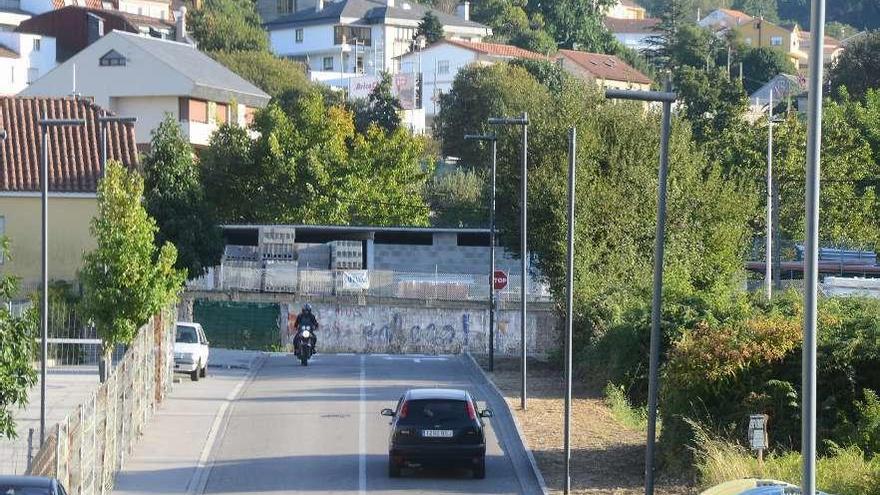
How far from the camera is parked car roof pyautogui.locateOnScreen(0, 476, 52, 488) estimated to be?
48.1ft

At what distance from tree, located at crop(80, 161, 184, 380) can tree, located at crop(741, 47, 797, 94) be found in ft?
349

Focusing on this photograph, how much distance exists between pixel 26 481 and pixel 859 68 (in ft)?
290

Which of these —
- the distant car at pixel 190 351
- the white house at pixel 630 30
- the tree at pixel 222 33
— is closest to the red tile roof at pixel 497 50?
the tree at pixel 222 33

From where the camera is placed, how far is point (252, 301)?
55.8 m

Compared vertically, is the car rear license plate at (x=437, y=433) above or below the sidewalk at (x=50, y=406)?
above

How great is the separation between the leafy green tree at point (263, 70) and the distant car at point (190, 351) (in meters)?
61.7

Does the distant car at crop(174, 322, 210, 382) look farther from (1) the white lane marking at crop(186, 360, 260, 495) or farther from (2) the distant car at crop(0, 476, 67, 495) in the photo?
(2) the distant car at crop(0, 476, 67, 495)

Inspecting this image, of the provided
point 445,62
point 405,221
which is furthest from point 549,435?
point 445,62

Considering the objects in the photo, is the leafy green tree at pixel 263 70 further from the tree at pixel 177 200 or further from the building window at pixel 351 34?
the tree at pixel 177 200

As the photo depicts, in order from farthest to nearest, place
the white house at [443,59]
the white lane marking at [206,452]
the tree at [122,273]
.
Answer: the white house at [443,59] → the tree at [122,273] → the white lane marking at [206,452]

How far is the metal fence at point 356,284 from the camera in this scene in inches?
2176

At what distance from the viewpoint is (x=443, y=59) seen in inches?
4702

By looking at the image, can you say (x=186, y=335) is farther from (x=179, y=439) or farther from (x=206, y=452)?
(x=206, y=452)

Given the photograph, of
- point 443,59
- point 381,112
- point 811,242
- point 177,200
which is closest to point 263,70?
point 381,112
